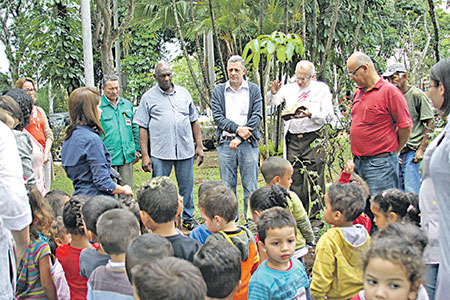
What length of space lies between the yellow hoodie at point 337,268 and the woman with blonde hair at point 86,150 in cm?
206

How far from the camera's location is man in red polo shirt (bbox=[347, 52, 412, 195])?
4539mm

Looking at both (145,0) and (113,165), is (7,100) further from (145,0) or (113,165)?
(145,0)

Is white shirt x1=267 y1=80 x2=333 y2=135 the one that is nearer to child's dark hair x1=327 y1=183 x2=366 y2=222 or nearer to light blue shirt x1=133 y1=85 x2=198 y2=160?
light blue shirt x1=133 y1=85 x2=198 y2=160

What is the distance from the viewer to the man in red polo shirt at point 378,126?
4.54m

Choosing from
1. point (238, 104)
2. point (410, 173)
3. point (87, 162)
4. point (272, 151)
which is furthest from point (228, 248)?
point (272, 151)

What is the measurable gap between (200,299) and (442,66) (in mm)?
2068

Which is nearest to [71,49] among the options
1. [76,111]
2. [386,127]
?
[76,111]

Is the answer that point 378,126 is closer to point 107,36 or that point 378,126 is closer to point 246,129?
point 246,129

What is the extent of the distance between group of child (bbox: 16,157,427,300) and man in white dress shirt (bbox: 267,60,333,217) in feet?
6.70

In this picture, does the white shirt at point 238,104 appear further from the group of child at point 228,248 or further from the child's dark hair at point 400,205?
the child's dark hair at point 400,205

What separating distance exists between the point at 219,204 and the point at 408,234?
1.28 metres

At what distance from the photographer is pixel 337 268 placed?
119 inches

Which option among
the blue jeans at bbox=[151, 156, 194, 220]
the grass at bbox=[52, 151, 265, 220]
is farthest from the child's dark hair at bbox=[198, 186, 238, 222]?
the grass at bbox=[52, 151, 265, 220]

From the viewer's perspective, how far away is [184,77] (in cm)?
2880
